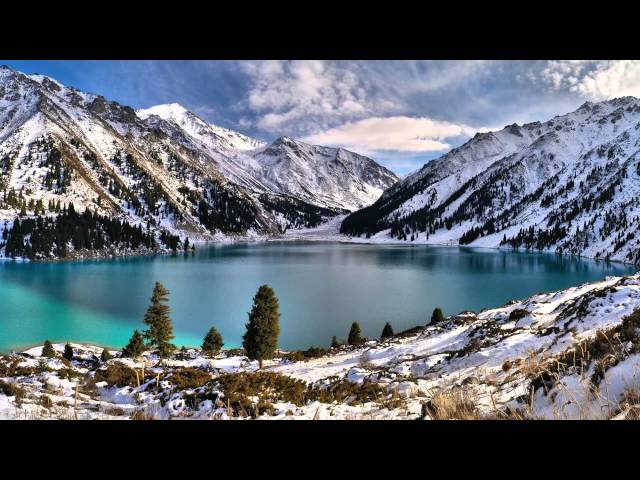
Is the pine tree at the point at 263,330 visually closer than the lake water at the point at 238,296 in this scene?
Yes

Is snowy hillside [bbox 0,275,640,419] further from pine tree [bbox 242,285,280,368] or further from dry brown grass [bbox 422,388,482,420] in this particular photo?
pine tree [bbox 242,285,280,368]

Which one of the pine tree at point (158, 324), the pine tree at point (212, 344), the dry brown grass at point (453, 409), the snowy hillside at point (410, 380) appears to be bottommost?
the pine tree at point (212, 344)

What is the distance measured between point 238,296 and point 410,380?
54.3m

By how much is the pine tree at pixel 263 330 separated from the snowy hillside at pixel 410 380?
1.39 m

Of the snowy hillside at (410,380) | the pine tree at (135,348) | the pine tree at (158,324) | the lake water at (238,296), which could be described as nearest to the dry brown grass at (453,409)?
the snowy hillside at (410,380)

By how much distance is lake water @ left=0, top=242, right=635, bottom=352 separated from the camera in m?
49.7

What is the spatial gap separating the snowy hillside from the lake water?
11315mm

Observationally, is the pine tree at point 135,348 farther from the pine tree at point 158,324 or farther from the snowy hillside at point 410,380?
the snowy hillside at point 410,380

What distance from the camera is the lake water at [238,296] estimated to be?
163ft

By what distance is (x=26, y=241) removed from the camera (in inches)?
5300

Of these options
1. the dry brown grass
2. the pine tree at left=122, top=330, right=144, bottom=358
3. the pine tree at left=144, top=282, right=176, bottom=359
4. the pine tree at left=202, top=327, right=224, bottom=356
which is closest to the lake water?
the pine tree at left=202, top=327, right=224, bottom=356
